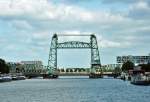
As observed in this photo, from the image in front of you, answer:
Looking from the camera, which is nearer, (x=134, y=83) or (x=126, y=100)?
(x=126, y=100)

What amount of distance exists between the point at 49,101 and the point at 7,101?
21.8 ft

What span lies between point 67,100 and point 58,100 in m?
1.39

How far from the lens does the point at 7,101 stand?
98.2m

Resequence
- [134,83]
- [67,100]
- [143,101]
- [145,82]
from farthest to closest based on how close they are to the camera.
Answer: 1. [134,83]
2. [145,82]
3. [67,100]
4. [143,101]

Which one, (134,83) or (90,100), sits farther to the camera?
(134,83)

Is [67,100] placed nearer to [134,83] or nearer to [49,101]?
[49,101]

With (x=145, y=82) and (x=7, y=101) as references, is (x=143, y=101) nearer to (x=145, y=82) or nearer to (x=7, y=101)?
(x=7, y=101)

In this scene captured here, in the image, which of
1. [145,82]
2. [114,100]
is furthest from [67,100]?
[145,82]

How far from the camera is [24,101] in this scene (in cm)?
9781

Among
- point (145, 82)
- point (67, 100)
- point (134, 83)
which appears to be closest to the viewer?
point (67, 100)

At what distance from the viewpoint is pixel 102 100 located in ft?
324

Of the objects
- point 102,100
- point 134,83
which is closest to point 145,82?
point 134,83

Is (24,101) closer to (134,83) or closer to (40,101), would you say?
(40,101)

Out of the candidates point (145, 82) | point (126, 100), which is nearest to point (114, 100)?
point (126, 100)
